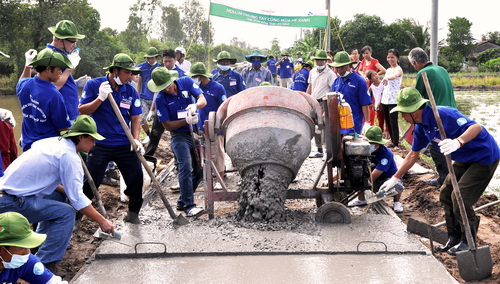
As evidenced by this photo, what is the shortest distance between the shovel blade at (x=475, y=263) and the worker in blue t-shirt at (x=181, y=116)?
107 inches

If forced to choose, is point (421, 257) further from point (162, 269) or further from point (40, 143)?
point (40, 143)

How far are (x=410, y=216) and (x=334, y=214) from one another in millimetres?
1678

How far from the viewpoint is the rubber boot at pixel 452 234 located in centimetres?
458

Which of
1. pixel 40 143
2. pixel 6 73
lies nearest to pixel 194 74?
pixel 40 143

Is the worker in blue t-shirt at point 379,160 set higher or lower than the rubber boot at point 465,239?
higher

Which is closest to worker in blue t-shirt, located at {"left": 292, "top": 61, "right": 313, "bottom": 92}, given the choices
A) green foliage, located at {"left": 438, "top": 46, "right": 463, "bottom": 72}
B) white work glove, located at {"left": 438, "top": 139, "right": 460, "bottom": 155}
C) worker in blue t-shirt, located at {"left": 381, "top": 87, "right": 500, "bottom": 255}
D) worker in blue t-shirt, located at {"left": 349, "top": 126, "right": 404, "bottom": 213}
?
worker in blue t-shirt, located at {"left": 349, "top": 126, "right": 404, "bottom": 213}

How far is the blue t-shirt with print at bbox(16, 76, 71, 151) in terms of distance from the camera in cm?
436

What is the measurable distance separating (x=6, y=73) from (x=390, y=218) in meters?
30.1

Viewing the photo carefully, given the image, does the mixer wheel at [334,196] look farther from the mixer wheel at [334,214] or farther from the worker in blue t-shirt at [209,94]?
the worker in blue t-shirt at [209,94]

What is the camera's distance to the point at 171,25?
246ft

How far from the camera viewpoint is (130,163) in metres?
5.05

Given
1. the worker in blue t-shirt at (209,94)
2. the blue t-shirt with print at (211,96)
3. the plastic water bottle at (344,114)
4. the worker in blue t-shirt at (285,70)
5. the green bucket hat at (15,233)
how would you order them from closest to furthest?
the green bucket hat at (15,233)
the plastic water bottle at (344,114)
the worker in blue t-shirt at (209,94)
the blue t-shirt with print at (211,96)
the worker in blue t-shirt at (285,70)

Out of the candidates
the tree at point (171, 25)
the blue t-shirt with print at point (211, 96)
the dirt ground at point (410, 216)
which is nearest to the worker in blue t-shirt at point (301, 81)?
the dirt ground at point (410, 216)

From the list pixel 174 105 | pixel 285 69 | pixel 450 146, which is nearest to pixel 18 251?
pixel 174 105
